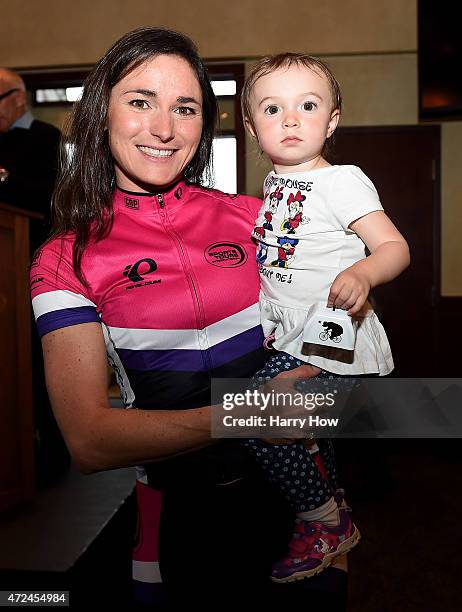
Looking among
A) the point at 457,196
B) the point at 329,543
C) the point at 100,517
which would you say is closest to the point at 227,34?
the point at 457,196

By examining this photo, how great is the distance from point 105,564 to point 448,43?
415 centimetres

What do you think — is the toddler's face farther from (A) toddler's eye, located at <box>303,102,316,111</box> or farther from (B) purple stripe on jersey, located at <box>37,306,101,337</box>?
(B) purple stripe on jersey, located at <box>37,306,101,337</box>

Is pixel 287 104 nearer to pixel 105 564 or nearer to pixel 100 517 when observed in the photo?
pixel 105 564

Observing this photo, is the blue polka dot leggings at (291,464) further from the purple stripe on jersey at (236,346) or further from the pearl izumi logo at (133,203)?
the pearl izumi logo at (133,203)

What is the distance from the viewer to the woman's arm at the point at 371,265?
0.92m

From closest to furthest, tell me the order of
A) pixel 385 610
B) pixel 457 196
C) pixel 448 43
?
pixel 385 610 < pixel 448 43 < pixel 457 196

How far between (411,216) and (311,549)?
161 inches

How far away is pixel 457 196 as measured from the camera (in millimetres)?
4836

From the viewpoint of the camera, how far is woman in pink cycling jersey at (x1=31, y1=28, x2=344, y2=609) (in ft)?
3.34

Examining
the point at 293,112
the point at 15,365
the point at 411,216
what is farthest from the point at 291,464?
the point at 411,216

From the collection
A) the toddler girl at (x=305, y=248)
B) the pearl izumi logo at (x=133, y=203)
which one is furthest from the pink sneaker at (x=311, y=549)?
the pearl izumi logo at (x=133, y=203)

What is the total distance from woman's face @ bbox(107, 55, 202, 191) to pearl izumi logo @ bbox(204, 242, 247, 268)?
5.7 inches

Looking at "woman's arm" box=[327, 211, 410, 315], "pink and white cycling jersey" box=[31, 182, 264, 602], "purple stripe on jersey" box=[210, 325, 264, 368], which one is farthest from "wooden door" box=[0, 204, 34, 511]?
"woman's arm" box=[327, 211, 410, 315]

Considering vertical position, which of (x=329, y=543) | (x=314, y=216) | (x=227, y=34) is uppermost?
(x=227, y=34)
